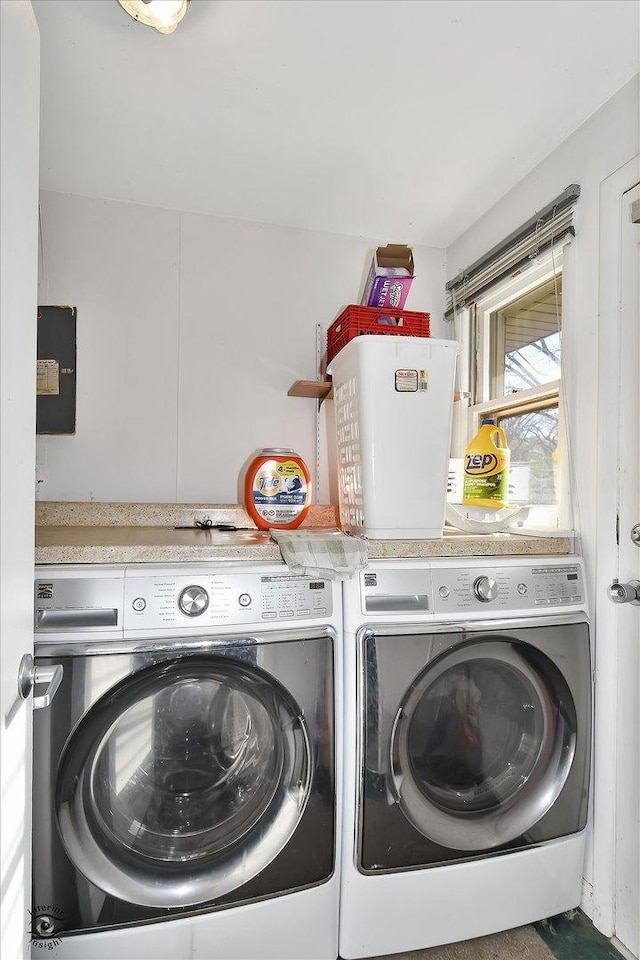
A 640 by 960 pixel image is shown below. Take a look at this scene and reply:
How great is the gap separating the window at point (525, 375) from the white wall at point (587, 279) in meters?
0.08

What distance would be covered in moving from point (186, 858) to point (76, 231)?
6.68ft

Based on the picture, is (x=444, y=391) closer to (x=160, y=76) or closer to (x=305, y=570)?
(x=305, y=570)

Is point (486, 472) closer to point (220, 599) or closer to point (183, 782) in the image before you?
point (220, 599)

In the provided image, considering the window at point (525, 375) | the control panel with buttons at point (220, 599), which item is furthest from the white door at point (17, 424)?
the window at point (525, 375)

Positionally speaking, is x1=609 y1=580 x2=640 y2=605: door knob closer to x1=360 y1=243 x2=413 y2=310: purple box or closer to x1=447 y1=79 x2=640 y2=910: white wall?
x1=447 y1=79 x2=640 y2=910: white wall

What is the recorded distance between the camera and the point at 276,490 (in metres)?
1.65

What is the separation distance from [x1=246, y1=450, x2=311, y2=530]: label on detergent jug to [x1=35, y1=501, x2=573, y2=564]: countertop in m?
0.08

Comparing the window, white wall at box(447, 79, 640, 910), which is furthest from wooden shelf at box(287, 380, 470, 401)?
white wall at box(447, 79, 640, 910)

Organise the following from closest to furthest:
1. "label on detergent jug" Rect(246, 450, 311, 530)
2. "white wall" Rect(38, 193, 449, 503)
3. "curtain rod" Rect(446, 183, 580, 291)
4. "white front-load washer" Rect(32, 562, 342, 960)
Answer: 1. "white front-load washer" Rect(32, 562, 342, 960)
2. "curtain rod" Rect(446, 183, 580, 291)
3. "label on detergent jug" Rect(246, 450, 311, 530)
4. "white wall" Rect(38, 193, 449, 503)

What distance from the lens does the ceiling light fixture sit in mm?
1102

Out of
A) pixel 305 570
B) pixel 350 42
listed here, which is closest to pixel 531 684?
pixel 305 570

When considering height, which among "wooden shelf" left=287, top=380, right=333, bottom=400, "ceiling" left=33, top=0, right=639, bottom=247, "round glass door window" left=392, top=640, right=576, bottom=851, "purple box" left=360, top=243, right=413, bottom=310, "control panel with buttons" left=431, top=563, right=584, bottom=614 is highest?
"ceiling" left=33, top=0, right=639, bottom=247

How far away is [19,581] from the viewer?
758mm

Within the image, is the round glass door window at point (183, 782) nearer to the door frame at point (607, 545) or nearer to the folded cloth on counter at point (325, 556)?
the folded cloth on counter at point (325, 556)
